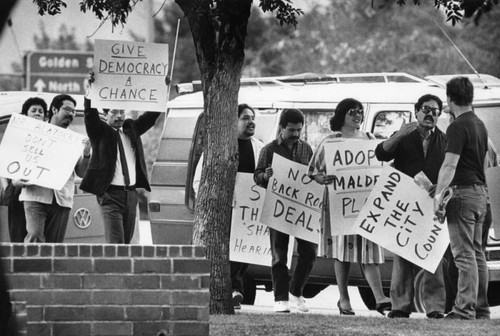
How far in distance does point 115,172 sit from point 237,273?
1929 millimetres

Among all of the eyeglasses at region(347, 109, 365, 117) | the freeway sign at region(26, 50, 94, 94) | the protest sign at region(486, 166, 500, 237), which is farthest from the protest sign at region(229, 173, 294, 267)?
the freeway sign at region(26, 50, 94, 94)

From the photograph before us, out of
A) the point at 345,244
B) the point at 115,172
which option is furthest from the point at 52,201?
the point at 345,244

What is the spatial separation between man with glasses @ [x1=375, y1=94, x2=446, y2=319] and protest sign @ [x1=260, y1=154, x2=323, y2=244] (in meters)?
1.13

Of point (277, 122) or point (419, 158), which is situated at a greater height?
point (277, 122)

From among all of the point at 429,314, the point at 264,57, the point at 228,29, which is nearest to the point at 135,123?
the point at 228,29

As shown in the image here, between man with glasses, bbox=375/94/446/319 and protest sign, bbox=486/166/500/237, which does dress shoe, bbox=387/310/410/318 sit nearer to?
man with glasses, bbox=375/94/446/319

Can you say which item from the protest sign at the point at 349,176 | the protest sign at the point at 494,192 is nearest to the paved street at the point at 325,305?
the protest sign at the point at 349,176

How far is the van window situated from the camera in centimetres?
1329

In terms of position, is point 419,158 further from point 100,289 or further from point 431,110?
point 100,289

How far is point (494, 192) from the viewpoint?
11242mm

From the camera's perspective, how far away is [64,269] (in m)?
7.41

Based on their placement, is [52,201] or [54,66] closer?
[52,201]

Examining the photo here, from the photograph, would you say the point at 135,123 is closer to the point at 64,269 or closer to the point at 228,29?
the point at 228,29

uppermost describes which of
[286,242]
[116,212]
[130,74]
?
A: [130,74]
